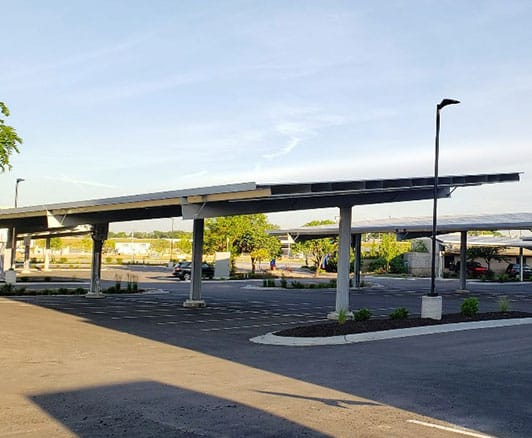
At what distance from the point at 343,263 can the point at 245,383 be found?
11.9 meters

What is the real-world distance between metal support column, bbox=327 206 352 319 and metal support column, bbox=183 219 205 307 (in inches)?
265

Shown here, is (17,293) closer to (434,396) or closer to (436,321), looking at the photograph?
(436,321)

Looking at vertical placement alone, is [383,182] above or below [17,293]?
above

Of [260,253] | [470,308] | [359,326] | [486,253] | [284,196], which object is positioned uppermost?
[284,196]

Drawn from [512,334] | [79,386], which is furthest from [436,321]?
[79,386]

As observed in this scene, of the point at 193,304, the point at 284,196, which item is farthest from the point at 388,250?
the point at 284,196

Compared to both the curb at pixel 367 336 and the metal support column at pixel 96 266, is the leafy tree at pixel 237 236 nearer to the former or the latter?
the metal support column at pixel 96 266

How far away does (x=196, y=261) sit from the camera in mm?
Result: 26609

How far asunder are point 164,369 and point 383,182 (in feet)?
38.5

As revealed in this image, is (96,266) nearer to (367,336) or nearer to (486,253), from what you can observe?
(367,336)

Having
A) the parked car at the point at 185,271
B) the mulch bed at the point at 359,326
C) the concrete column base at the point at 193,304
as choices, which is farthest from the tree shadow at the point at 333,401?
the parked car at the point at 185,271

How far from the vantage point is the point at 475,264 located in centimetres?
6944

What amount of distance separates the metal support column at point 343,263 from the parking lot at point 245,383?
120 inches

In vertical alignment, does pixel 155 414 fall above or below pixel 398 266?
below
